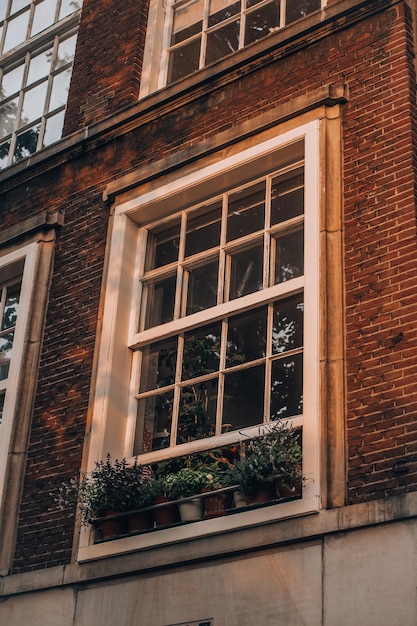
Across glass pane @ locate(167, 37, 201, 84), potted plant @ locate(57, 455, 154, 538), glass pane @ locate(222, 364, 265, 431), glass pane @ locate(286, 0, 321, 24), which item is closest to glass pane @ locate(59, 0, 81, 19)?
glass pane @ locate(167, 37, 201, 84)

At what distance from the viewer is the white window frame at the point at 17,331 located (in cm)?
1076

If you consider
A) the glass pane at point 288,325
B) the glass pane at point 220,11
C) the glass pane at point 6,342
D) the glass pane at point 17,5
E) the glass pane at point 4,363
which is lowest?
the glass pane at point 288,325

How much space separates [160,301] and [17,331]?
1.50 meters

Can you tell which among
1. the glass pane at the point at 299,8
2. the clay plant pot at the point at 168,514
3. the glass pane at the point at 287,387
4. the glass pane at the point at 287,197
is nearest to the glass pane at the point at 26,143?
the glass pane at the point at 299,8

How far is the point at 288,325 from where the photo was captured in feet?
31.5

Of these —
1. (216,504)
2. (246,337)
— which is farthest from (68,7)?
(216,504)

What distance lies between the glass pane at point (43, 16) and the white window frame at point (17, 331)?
144 inches

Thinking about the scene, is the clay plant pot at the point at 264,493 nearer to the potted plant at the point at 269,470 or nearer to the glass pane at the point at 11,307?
the potted plant at the point at 269,470

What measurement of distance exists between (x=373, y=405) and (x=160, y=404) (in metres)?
2.45

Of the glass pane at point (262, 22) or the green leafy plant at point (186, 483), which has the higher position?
the glass pane at point (262, 22)

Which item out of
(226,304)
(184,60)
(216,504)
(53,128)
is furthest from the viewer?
(53,128)

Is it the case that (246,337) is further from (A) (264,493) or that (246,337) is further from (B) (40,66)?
(B) (40,66)

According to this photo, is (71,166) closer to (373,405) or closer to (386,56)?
(386,56)

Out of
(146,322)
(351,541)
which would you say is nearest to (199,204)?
(146,322)
